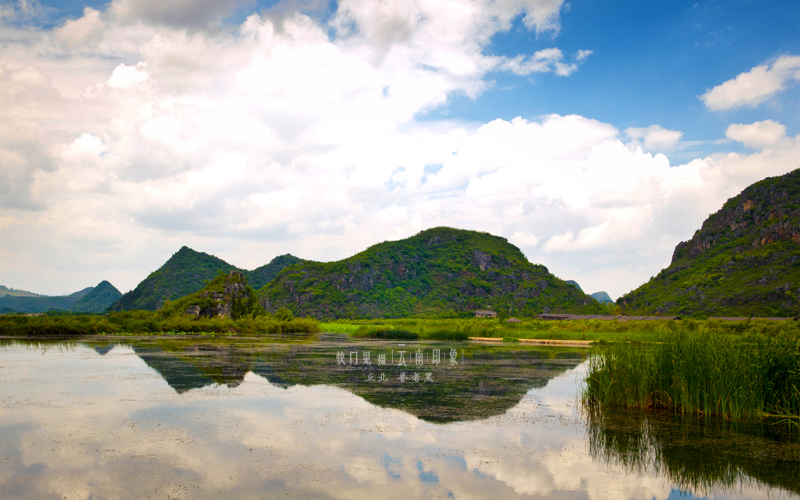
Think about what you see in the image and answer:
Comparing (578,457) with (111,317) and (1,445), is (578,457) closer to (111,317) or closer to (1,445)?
(1,445)

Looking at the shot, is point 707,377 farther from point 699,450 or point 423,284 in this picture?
point 423,284

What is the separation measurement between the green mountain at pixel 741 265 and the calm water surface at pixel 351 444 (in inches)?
3203

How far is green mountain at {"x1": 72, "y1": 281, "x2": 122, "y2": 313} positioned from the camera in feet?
491

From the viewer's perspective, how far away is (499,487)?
8516 mm

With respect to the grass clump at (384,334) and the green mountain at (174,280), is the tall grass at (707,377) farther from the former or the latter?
the green mountain at (174,280)

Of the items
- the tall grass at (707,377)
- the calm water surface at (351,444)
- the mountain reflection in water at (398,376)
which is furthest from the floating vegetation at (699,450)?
the mountain reflection in water at (398,376)

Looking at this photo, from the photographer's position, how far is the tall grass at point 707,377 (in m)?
13.2

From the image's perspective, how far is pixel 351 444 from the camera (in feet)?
35.4

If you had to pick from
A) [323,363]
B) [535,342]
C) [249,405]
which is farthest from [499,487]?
[535,342]

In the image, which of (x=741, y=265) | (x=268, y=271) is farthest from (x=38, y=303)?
(x=741, y=265)

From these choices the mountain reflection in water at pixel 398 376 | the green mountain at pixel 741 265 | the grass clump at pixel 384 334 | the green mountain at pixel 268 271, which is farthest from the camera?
the green mountain at pixel 268 271

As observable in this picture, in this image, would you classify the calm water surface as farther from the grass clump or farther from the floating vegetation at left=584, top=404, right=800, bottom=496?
the grass clump

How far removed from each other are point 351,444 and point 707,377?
32.0 ft

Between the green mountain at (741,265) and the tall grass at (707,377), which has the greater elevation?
the green mountain at (741,265)
